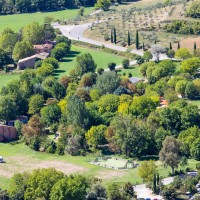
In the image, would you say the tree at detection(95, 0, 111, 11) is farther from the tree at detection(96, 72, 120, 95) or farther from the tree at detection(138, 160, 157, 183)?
the tree at detection(138, 160, 157, 183)

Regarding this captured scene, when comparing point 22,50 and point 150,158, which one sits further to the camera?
point 22,50

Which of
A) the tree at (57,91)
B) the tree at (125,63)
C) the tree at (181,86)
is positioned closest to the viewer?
the tree at (181,86)

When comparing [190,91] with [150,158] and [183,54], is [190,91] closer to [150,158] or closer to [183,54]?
[183,54]

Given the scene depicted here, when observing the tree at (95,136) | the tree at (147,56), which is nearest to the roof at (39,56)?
the tree at (147,56)

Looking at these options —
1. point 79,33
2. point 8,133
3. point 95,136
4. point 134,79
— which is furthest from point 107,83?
point 79,33

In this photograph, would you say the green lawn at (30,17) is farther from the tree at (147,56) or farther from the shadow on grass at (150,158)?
the shadow on grass at (150,158)

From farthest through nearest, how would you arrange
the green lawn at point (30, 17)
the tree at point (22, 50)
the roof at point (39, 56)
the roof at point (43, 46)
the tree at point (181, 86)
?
the green lawn at point (30, 17) < the roof at point (43, 46) < the tree at point (22, 50) < the roof at point (39, 56) < the tree at point (181, 86)

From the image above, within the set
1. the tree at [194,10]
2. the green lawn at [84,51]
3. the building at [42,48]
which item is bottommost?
the green lawn at [84,51]
